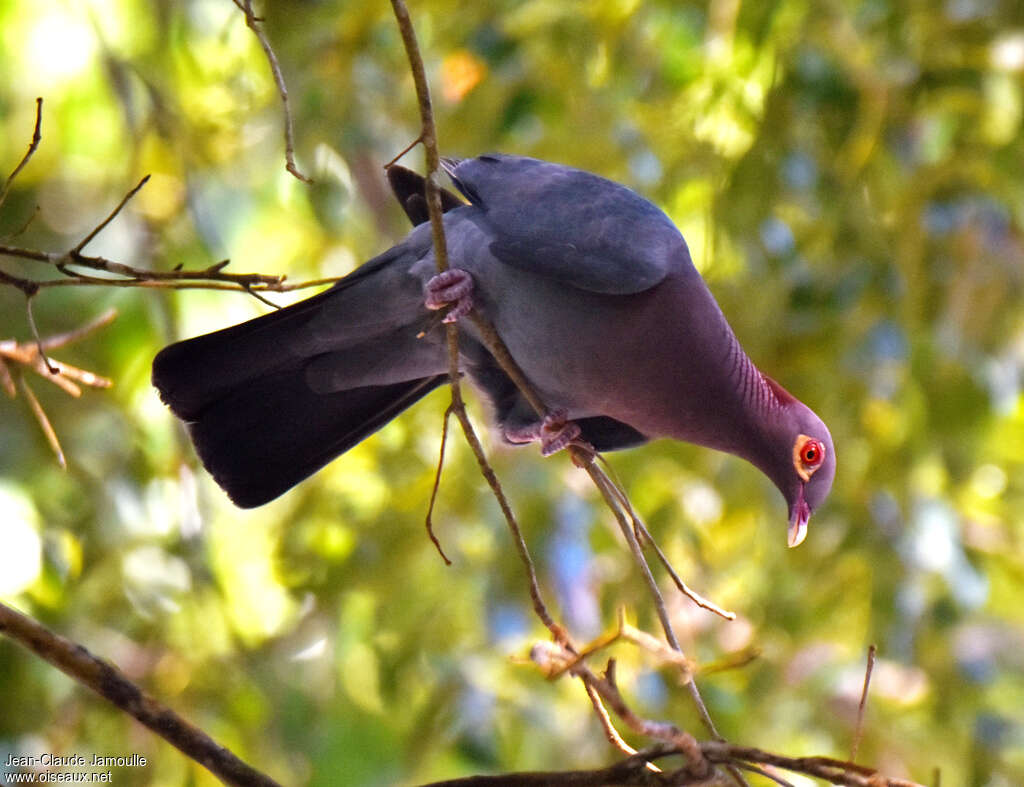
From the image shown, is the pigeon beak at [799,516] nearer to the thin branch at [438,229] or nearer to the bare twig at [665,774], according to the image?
the thin branch at [438,229]

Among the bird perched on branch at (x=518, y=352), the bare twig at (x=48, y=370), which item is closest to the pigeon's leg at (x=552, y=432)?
the bird perched on branch at (x=518, y=352)

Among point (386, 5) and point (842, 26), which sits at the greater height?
point (386, 5)

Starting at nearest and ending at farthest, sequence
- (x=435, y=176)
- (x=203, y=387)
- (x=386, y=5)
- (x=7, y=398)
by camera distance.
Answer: (x=435, y=176)
(x=203, y=387)
(x=7, y=398)
(x=386, y=5)

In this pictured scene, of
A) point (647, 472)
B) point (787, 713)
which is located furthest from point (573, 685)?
point (647, 472)

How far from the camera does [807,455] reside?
329 cm

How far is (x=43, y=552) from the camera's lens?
13.0 ft

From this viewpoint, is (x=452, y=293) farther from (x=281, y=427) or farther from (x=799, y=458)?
(x=799, y=458)

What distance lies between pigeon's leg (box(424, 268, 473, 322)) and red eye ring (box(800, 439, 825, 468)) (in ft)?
3.35

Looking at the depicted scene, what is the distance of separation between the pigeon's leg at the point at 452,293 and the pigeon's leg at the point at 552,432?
404 mm

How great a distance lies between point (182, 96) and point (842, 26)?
295 centimetres

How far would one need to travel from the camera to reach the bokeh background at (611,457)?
4.04 meters

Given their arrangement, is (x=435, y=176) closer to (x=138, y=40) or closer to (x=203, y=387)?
(x=203, y=387)

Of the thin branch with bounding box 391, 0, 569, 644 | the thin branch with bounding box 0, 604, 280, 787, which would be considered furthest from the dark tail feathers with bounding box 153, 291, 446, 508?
the thin branch with bounding box 0, 604, 280, 787

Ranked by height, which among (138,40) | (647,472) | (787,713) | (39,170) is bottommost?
(787,713)
